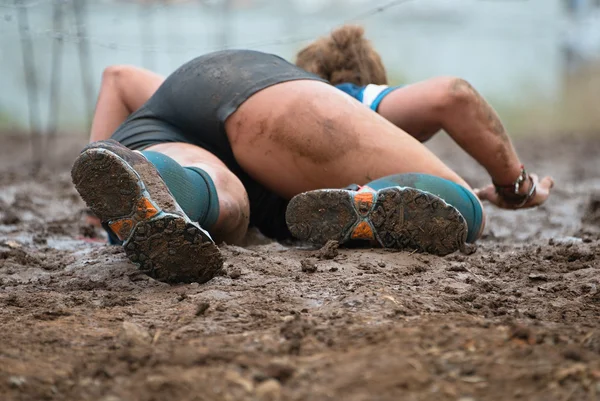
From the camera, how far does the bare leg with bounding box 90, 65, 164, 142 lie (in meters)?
2.97

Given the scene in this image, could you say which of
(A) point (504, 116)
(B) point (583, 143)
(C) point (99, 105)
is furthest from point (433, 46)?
(C) point (99, 105)

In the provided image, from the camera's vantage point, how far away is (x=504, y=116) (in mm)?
11492

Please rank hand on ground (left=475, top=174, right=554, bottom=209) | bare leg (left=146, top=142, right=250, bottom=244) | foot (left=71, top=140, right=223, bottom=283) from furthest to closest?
hand on ground (left=475, top=174, right=554, bottom=209)
bare leg (left=146, top=142, right=250, bottom=244)
foot (left=71, top=140, right=223, bottom=283)

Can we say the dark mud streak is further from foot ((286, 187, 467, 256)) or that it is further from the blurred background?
the blurred background

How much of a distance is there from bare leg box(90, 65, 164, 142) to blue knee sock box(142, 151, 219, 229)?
817 mm

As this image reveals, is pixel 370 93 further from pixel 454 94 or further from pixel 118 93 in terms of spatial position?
pixel 118 93

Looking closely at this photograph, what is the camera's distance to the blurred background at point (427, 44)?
10.9 metres

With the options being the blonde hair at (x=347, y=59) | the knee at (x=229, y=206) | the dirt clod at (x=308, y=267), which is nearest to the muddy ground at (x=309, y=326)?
the dirt clod at (x=308, y=267)

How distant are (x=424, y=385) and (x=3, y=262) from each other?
61.6 inches

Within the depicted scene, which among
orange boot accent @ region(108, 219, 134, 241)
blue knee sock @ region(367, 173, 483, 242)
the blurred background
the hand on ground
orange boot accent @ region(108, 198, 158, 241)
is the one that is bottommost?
the blurred background

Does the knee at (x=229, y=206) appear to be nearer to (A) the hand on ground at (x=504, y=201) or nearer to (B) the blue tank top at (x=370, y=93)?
(B) the blue tank top at (x=370, y=93)

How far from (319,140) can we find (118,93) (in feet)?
3.21

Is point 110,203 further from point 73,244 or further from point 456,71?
point 456,71

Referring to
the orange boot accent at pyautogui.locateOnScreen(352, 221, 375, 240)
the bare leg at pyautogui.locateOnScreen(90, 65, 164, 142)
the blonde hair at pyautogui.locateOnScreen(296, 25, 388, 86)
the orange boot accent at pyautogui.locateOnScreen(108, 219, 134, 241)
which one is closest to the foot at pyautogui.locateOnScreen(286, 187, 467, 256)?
the orange boot accent at pyautogui.locateOnScreen(352, 221, 375, 240)
